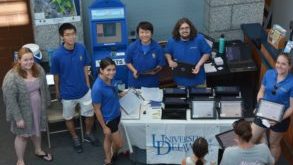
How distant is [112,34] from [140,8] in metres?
0.69

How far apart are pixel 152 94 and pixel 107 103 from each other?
0.72 m

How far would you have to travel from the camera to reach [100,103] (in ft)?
15.8

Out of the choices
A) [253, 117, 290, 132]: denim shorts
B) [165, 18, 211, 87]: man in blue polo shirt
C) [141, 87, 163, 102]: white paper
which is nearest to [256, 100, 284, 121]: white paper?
[253, 117, 290, 132]: denim shorts

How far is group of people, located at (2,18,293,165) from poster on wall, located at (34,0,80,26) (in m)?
1.11

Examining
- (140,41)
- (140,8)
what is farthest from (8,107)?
(140,8)

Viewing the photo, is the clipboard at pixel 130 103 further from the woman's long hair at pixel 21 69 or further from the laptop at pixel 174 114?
the woman's long hair at pixel 21 69

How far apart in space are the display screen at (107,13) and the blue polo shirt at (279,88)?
2.28 meters

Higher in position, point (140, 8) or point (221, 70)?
point (140, 8)

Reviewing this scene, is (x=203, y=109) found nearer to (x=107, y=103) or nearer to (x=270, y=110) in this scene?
(x=270, y=110)

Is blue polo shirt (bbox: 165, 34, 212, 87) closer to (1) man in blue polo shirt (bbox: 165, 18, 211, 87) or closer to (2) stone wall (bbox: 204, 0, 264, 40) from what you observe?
(1) man in blue polo shirt (bbox: 165, 18, 211, 87)

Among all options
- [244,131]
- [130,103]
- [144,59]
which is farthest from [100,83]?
[244,131]

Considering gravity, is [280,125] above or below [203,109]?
below

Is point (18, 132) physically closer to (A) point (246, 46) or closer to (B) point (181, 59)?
(B) point (181, 59)

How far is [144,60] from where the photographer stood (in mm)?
5551
